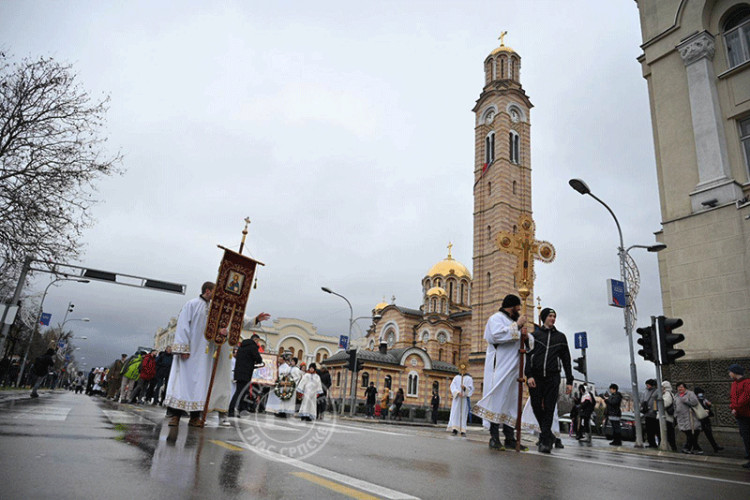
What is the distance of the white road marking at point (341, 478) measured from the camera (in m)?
2.67

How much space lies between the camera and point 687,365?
1228 centimetres

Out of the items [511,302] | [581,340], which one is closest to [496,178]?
[581,340]

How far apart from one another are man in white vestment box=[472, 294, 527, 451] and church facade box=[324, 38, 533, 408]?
112ft

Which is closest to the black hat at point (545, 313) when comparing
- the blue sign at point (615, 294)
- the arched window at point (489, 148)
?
the blue sign at point (615, 294)

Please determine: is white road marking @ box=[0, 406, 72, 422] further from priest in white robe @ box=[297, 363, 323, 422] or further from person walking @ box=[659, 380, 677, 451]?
person walking @ box=[659, 380, 677, 451]

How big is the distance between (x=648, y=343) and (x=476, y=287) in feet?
125

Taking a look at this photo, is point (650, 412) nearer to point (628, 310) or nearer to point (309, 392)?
point (628, 310)

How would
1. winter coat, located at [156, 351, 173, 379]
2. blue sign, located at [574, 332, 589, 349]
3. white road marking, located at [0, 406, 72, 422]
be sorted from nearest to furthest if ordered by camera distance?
white road marking, located at [0, 406, 72, 422]
winter coat, located at [156, 351, 173, 379]
blue sign, located at [574, 332, 589, 349]

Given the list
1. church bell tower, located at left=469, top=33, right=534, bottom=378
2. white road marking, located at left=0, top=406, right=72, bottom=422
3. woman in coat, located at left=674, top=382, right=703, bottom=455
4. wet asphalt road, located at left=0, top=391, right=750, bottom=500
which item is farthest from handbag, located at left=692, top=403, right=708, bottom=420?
church bell tower, located at left=469, top=33, right=534, bottom=378

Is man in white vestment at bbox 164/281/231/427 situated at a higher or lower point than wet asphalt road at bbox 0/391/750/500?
higher

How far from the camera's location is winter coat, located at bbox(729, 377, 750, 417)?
359 inches

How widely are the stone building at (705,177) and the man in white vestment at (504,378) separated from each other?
7.63m

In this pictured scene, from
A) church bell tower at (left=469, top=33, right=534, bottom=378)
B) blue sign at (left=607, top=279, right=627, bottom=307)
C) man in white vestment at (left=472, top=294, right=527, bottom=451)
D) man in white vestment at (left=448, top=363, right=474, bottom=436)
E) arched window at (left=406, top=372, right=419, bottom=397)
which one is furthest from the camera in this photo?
church bell tower at (left=469, top=33, right=534, bottom=378)

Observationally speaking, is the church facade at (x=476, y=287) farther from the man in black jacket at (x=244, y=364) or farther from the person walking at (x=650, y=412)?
the man in black jacket at (x=244, y=364)
